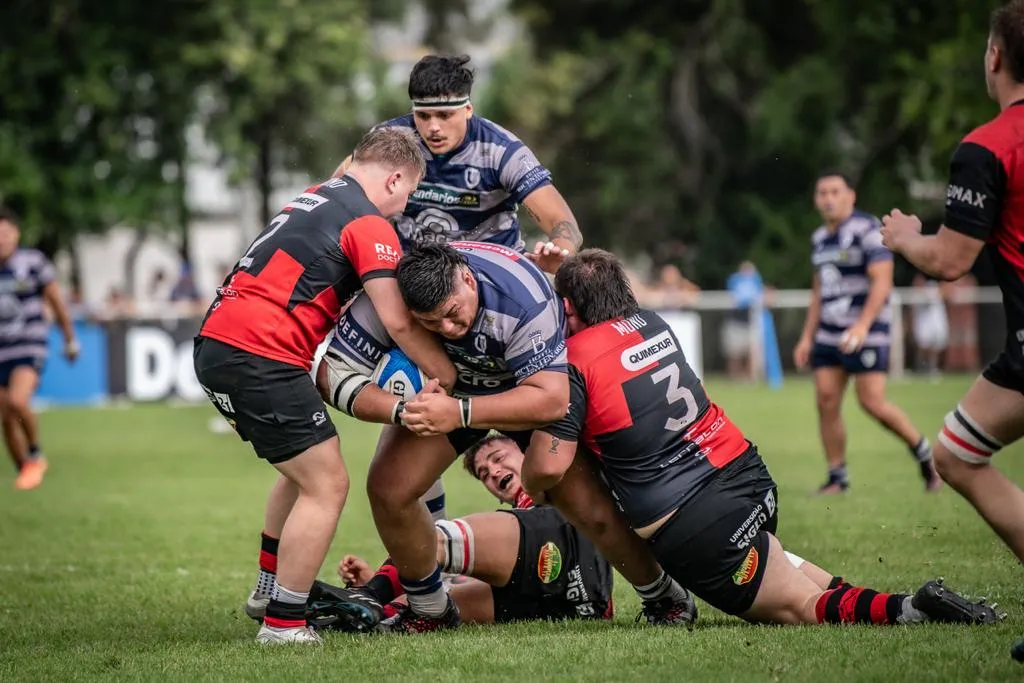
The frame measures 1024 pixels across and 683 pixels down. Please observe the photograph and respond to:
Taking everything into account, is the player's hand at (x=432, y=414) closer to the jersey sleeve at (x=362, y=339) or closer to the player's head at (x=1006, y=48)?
the jersey sleeve at (x=362, y=339)

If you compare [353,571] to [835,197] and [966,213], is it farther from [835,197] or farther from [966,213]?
[835,197]

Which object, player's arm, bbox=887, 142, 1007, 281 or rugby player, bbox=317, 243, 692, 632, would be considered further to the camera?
rugby player, bbox=317, 243, 692, 632

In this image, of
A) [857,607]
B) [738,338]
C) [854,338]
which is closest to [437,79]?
[857,607]

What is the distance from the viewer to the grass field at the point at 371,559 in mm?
5359

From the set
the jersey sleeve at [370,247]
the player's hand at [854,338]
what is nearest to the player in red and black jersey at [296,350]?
the jersey sleeve at [370,247]

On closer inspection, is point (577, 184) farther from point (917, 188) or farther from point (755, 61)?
point (917, 188)

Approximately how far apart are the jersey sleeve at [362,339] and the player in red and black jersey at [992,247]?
7.34ft

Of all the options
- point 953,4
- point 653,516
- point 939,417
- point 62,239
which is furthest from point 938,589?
point 62,239

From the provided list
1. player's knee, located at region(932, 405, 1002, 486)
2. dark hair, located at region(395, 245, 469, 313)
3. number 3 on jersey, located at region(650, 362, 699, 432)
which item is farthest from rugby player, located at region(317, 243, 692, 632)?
player's knee, located at region(932, 405, 1002, 486)

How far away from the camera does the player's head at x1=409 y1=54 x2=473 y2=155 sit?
7.51m

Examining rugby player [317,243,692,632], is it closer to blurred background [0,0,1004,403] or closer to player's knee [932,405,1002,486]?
player's knee [932,405,1002,486]

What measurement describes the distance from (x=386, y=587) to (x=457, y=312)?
1.76 metres

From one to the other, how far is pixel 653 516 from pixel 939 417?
492 inches

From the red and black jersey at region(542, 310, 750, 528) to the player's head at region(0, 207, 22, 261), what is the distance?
8.88 meters
